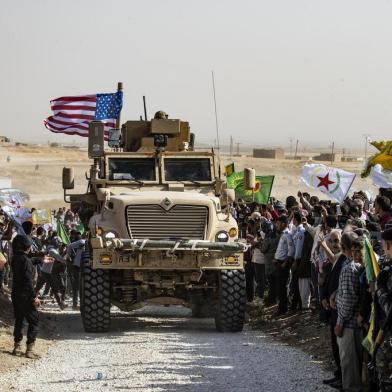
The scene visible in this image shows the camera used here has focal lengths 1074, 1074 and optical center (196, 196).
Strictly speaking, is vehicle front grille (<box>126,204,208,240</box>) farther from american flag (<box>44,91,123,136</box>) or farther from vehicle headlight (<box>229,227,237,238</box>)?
american flag (<box>44,91,123,136</box>)

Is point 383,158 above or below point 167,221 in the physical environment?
above

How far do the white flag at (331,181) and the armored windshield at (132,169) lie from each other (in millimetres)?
4073

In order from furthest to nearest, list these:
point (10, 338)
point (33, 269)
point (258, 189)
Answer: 1. point (258, 189)
2. point (10, 338)
3. point (33, 269)

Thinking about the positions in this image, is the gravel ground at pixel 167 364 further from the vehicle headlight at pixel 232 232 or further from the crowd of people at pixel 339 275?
the vehicle headlight at pixel 232 232

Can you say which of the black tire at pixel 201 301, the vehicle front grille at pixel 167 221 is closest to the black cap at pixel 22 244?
the vehicle front grille at pixel 167 221

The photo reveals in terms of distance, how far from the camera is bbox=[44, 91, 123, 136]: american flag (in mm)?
25656

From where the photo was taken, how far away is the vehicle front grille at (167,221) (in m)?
15.6

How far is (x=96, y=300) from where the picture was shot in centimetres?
1542

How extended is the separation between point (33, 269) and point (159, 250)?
252 cm

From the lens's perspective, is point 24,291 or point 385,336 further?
point 24,291

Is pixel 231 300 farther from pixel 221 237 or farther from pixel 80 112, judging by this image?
pixel 80 112

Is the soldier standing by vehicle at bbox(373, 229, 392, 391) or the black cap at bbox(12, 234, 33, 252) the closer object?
the soldier standing by vehicle at bbox(373, 229, 392, 391)

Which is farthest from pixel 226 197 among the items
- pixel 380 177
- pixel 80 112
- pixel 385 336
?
pixel 80 112

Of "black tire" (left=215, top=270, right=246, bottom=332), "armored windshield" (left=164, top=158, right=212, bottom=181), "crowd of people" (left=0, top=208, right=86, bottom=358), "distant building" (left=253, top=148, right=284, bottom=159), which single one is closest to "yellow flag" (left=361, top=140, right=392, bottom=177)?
"black tire" (left=215, top=270, right=246, bottom=332)
